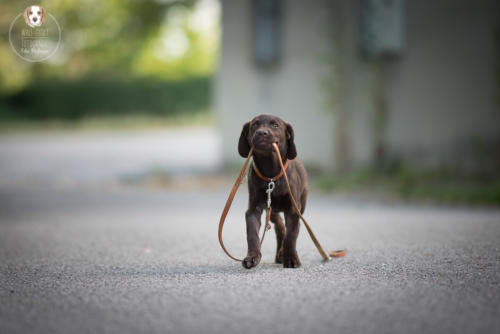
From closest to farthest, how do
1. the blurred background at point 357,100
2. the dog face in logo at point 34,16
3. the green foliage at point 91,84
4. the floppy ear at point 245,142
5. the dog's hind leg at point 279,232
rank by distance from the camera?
1. the floppy ear at point 245,142
2. the dog's hind leg at point 279,232
3. the dog face in logo at point 34,16
4. the blurred background at point 357,100
5. the green foliage at point 91,84

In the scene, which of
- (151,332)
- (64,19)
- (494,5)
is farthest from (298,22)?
(64,19)

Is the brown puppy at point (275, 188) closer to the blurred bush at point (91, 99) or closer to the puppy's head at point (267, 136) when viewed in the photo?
the puppy's head at point (267, 136)

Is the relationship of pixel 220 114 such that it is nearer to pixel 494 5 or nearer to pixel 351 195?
pixel 351 195

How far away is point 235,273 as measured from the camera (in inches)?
157

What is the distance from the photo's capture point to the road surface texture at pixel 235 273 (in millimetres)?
2943

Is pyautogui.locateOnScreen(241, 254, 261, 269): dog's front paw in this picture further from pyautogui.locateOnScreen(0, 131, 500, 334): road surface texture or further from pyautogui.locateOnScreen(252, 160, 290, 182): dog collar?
pyautogui.locateOnScreen(252, 160, 290, 182): dog collar

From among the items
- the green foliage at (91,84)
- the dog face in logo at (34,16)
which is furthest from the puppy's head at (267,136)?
the green foliage at (91,84)

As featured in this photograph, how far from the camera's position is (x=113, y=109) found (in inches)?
1245

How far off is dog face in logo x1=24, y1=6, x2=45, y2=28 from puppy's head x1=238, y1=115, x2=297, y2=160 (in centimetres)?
325

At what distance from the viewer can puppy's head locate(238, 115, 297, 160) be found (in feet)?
12.4

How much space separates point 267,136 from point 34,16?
3.78 metres

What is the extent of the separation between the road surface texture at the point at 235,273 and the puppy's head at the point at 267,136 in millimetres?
948

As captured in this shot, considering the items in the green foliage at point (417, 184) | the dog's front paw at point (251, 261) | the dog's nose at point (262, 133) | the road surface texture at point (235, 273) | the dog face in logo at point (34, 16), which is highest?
the dog face in logo at point (34, 16)

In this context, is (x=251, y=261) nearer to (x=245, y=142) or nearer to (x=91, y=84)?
(x=245, y=142)
